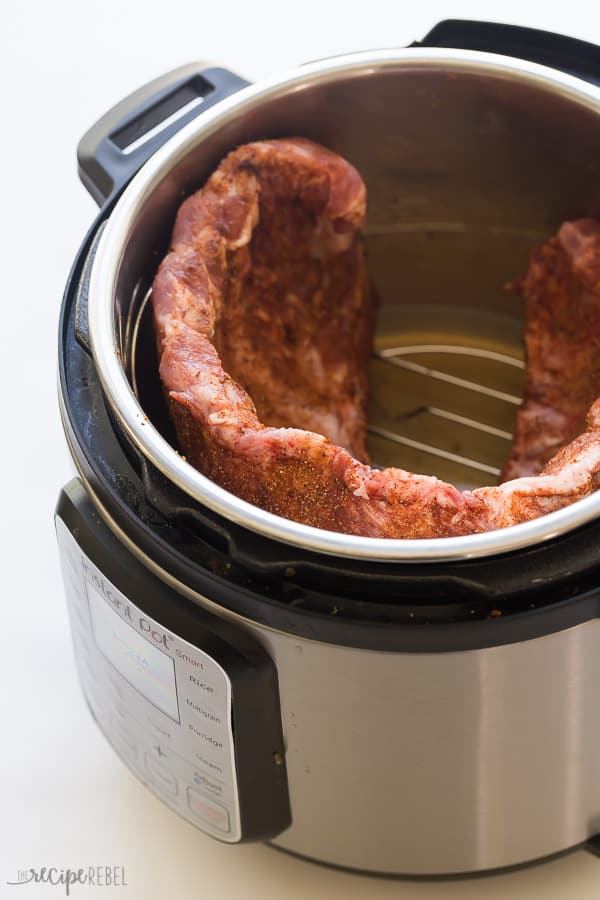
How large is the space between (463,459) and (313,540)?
66cm

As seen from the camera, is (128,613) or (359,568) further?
(128,613)

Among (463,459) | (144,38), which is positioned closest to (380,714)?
(463,459)

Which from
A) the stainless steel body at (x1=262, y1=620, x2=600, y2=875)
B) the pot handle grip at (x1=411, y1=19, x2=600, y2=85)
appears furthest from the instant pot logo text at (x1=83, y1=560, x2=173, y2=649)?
the pot handle grip at (x1=411, y1=19, x2=600, y2=85)

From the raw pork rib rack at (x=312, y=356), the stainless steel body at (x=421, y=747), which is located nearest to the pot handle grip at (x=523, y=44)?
the raw pork rib rack at (x=312, y=356)

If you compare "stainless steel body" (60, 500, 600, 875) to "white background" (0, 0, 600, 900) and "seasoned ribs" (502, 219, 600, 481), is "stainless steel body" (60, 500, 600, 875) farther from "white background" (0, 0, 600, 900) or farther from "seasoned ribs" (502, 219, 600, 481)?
"seasoned ribs" (502, 219, 600, 481)

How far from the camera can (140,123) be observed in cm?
140

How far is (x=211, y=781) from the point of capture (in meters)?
1.21

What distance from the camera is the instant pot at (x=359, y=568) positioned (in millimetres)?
1021

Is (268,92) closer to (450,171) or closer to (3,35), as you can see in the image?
(450,171)

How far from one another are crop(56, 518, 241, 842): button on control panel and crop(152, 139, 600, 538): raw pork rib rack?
0.15m

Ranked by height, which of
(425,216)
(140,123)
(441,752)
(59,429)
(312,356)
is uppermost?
(140,123)

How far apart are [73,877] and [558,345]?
812 mm

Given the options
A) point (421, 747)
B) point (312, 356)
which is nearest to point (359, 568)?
point (421, 747)

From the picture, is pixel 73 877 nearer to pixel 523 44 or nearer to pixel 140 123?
pixel 140 123
